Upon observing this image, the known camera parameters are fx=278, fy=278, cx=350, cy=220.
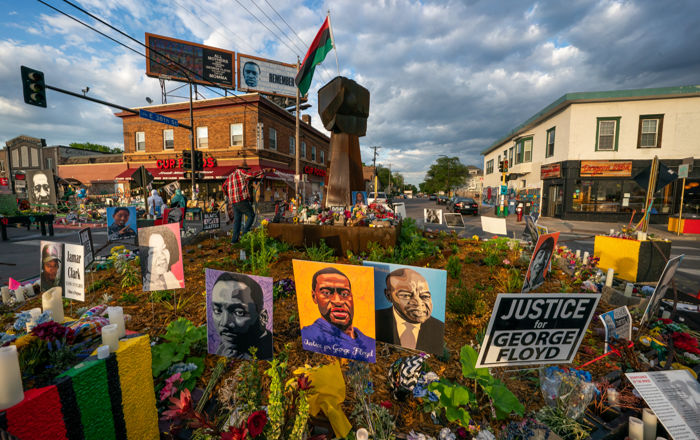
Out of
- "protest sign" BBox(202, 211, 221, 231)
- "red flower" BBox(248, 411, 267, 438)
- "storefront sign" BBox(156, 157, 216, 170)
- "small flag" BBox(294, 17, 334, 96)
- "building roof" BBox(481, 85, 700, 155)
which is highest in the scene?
"building roof" BBox(481, 85, 700, 155)

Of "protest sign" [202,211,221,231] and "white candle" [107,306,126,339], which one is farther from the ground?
"protest sign" [202,211,221,231]

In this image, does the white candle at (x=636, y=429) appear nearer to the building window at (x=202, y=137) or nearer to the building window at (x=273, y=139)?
the building window at (x=273, y=139)

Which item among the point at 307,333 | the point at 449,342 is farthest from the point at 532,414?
the point at 307,333

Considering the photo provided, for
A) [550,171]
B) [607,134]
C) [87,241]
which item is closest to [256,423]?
[87,241]

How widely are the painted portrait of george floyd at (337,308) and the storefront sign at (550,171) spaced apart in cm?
1976

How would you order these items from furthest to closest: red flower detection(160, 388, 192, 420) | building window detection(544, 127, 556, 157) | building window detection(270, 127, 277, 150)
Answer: building window detection(270, 127, 277, 150) < building window detection(544, 127, 556, 157) < red flower detection(160, 388, 192, 420)

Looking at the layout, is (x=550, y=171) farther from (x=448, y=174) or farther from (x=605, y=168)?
(x=448, y=174)

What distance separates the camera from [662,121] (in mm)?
15320

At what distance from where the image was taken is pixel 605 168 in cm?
1591

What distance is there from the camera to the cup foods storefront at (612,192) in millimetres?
15398

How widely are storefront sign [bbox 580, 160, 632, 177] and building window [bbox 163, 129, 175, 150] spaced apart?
2802 centimetres

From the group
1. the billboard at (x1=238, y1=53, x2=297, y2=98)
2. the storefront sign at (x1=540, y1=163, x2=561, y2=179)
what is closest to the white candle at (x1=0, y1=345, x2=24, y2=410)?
the storefront sign at (x1=540, y1=163, x2=561, y2=179)

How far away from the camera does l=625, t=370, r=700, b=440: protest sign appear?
5.31 feet

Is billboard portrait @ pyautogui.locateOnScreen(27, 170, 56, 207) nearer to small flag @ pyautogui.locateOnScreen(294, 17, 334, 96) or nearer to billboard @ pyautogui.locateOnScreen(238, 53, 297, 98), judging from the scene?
small flag @ pyautogui.locateOnScreen(294, 17, 334, 96)
